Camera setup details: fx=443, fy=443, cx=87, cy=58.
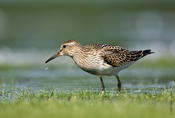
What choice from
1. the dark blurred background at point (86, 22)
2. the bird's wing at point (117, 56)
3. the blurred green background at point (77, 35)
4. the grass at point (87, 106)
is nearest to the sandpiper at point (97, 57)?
the bird's wing at point (117, 56)

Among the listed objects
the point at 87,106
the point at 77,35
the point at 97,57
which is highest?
the point at 77,35

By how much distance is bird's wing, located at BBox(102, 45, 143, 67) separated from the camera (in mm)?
11999

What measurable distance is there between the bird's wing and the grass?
107 centimetres

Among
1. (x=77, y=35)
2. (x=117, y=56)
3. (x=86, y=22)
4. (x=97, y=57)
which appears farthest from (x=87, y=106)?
(x=86, y=22)

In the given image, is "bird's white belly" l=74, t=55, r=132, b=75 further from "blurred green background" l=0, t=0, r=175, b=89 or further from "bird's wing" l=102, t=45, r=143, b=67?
"blurred green background" l=0, t=0, r=175, b=89

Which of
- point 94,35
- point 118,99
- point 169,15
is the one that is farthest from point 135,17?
point 118,99

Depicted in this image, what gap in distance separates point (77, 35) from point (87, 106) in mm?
20334

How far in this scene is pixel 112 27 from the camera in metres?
32.2

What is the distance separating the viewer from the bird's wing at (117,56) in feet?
39.4

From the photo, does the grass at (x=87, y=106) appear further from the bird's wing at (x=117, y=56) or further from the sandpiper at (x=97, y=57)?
the bird's wing at (x=117, y=56)

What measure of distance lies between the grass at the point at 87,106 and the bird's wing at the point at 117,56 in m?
1.07

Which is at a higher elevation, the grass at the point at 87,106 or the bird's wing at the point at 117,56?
the bird's wing at the point at 117,56

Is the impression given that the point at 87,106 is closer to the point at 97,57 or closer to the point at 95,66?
the point at 95,66

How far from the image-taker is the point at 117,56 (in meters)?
12.3
